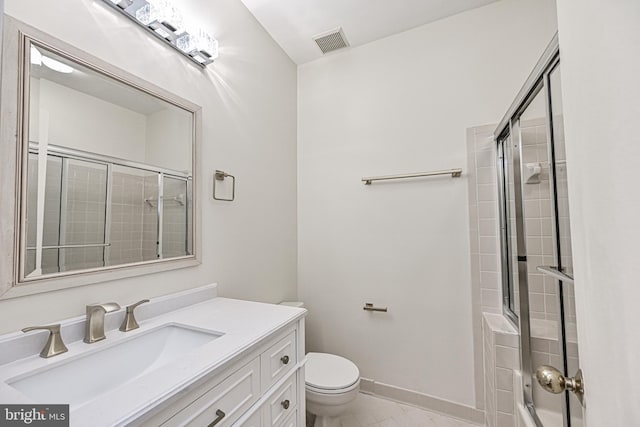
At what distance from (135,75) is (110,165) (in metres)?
0.39

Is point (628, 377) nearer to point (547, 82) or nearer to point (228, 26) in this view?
point (547, 82)

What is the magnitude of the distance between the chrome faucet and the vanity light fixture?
1.11m

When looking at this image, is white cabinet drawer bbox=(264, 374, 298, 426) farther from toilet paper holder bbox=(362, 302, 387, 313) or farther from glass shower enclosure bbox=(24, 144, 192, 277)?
toilet paper holder bbox=(362, 302, 387, 313)

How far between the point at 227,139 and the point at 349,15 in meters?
1.22

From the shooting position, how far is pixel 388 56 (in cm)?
205

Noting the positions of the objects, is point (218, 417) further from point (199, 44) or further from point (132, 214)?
point (199, 44)

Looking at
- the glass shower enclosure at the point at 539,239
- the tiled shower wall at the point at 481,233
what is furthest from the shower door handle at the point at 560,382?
the tiled shower wall at the point at 481,233

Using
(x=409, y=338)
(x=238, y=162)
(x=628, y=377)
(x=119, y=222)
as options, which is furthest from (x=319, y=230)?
(x=628, y=377)

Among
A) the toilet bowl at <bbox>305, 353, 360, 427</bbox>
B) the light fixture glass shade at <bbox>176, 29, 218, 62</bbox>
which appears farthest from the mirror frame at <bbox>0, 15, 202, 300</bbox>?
the toilet bowl at <bbox>305, 353, 360, 427</bbox>

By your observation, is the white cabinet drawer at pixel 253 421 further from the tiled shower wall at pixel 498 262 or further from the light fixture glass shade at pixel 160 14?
the light fixture glass shade at pixel 160 14

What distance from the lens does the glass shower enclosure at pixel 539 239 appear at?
0.93m

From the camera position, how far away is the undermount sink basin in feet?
2.40

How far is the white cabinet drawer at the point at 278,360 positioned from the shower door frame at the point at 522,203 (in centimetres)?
94

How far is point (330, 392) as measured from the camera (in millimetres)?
1439
